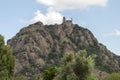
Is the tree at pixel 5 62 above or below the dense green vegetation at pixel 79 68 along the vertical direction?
above

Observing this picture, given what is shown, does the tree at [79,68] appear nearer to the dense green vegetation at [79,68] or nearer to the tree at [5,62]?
the dense green vegetation at [79,68]

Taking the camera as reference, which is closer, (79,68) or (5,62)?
(79,68)

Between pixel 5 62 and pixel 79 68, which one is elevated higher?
pixel 5 62

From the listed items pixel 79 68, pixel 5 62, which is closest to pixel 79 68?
pixel 79 68


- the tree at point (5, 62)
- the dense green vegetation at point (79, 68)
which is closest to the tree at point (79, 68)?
the dense green vegetation at point (79, 68)

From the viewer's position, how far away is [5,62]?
273ft

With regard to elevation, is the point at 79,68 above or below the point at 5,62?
below

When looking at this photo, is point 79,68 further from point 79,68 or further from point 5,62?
point 5,62

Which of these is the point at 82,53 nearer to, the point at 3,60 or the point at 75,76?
the point at 75,76

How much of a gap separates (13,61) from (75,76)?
110 ft

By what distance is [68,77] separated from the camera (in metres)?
57.4

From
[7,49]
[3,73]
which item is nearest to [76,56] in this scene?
[3,73]

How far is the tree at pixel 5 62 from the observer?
7944cm

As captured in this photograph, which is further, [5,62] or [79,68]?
[5,62]
